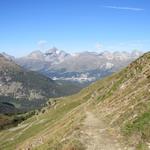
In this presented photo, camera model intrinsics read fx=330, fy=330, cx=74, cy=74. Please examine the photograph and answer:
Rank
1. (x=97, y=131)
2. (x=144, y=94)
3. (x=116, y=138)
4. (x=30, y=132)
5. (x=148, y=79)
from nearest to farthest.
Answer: (x=116, y=138)
(x=97, y=131)
(x=144, y=94)
(x=148, y=79)
(x=30, y=132)

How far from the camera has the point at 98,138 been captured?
40125mm

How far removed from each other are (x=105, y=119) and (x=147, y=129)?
14.9m

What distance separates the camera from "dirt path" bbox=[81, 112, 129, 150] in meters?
36.9

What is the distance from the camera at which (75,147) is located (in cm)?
3703

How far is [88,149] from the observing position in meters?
36.8

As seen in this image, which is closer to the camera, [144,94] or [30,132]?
[144,94]

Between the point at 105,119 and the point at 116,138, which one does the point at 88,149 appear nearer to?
the point at 116,138

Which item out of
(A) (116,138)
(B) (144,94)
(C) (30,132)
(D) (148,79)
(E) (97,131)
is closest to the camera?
(A) (116,138)

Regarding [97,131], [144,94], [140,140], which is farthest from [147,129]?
[144,94]

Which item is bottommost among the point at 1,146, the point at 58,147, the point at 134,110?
the point at 1,146

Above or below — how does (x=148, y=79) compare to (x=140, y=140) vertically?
above

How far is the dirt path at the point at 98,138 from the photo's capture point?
121 ft

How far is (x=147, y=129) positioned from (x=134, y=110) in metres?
7.77

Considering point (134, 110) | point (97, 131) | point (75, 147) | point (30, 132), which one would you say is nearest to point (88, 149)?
point (75, 147)
